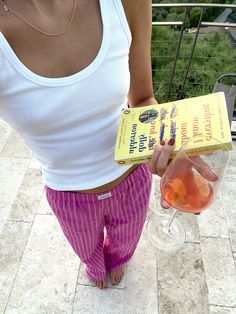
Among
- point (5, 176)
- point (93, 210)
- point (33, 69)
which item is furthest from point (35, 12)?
point (5, 176)

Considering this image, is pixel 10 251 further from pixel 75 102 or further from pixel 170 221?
pixel 75 102

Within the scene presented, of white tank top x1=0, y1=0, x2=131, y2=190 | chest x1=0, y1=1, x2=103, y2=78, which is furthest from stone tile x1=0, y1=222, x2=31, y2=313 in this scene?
chest x1=0, y1=1, x2=103, y2=78

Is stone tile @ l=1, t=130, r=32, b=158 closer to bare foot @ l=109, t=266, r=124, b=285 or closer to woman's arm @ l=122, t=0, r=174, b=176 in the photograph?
bare foot @ l=109, t=266, r=124, b=285

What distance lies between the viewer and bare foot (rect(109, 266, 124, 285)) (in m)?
1.40

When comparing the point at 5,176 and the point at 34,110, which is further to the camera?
the point at 5,176

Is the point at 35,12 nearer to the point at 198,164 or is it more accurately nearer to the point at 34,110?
the point at 34,110

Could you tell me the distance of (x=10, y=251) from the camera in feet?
Result: 5.14

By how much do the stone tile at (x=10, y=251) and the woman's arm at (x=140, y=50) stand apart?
1.09 m

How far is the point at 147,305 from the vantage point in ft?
4.48

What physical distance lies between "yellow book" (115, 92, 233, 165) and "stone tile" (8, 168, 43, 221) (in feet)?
4.14

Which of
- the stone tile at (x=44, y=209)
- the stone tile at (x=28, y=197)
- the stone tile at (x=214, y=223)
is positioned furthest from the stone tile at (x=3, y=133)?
the stone tile at (x=214, y=223)

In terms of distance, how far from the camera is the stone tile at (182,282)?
1360 millimetres

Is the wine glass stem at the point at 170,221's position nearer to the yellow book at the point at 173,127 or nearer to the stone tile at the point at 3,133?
the yellow book at the point at 173,127

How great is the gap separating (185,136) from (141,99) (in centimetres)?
32
